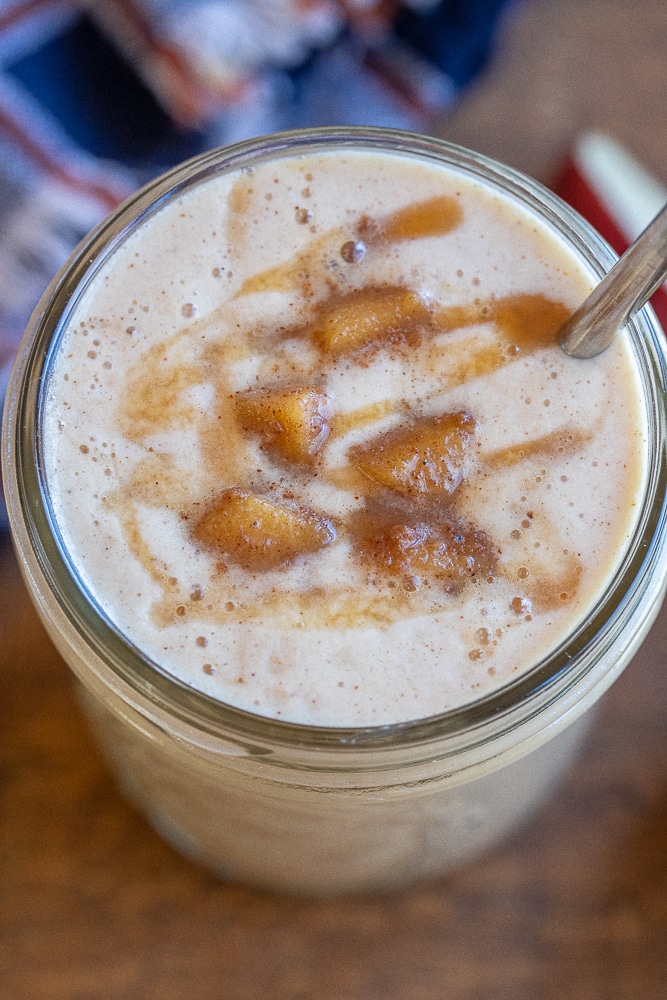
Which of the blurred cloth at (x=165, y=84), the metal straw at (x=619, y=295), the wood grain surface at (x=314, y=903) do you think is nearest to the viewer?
the metal straw at (x=619, y=295)

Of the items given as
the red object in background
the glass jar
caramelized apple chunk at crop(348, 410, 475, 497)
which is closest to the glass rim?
the glass jar

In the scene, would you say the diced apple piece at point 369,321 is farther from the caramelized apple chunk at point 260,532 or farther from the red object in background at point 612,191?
the red object in background at point 612,191

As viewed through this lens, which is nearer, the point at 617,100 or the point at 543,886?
the point at 543,886

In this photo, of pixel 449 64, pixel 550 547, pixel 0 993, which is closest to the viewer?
pixel 550 547

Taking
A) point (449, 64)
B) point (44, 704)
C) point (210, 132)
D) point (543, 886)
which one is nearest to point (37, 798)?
point (44, 704)

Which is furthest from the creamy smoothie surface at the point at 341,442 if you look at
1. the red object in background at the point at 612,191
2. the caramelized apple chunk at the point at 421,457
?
the red object in background at the point at 612,191

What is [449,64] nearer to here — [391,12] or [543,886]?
[391,12]

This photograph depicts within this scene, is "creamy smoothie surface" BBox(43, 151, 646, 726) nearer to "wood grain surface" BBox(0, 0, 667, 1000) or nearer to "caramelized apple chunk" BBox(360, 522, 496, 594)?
"caramelized apple chunk" BBox(360, 522, 496, 594)
